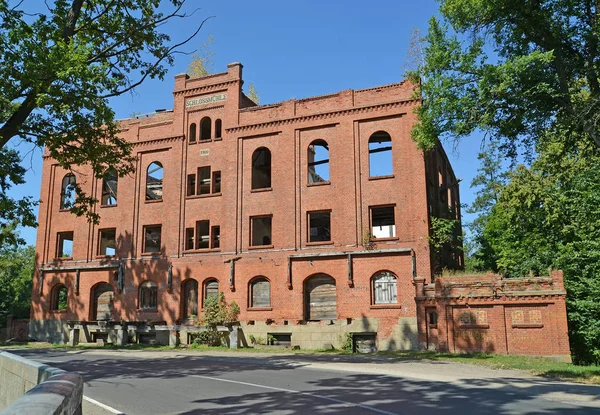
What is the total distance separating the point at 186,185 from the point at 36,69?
18729mm

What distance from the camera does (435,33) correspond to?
21078mm

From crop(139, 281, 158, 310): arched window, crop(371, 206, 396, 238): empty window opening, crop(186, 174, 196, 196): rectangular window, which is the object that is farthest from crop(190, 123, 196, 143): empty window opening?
crop(371, 206, 396, 238): empty window opening

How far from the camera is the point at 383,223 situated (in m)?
28.8

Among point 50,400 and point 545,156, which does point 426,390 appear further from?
point 545,156

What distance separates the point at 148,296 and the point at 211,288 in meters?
4.22

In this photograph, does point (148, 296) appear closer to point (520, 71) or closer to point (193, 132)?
point (193, 132)

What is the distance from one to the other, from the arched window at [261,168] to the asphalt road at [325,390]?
1530 cm

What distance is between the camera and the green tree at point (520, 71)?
17.4 metres

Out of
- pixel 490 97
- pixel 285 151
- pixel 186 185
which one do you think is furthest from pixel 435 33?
pixel 186 185

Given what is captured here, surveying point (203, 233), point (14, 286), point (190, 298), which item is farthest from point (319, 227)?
point (14, 286)

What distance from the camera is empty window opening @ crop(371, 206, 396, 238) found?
2800 centimetres

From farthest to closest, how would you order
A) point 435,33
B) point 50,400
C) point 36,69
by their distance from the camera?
Answer: point 435,33 < point 36,69 < point 50,400

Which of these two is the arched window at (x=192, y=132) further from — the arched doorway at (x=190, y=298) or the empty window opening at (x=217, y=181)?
the arched doorway at (x=190, y=298)

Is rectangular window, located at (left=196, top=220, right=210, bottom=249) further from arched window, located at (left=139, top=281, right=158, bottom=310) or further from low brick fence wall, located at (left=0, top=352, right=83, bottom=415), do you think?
low brick fence wall, located at (left=0, top=352, right=83, bottom=415)
